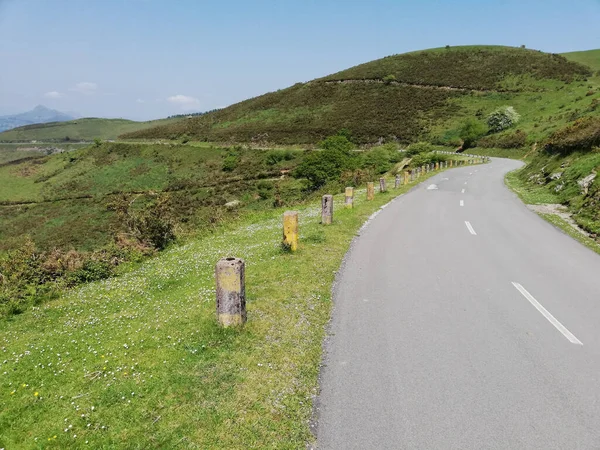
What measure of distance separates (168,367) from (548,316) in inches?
259

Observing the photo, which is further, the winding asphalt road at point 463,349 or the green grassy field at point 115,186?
the green grassy field at point 115,186

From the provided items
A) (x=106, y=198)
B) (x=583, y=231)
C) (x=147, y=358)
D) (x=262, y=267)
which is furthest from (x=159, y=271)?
(x=106, y=198)

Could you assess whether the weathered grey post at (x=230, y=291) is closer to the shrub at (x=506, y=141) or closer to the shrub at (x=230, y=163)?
the shrub at (x=506, y=141)

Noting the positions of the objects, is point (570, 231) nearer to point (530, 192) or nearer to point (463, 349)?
point (530, 192)

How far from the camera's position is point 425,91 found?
3723 inches

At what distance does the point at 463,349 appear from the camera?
227 inches

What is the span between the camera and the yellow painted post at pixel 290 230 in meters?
10.3

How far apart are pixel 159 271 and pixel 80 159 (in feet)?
300

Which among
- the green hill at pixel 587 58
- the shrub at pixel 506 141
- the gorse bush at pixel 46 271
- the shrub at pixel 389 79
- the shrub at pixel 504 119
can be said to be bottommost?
the gorse bush at pixel 46 271

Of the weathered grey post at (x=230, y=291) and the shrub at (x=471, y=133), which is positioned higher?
the shrub at (x=471, y=133)

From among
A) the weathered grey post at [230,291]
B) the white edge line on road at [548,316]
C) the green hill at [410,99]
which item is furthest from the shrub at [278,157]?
the weathered grey post at [230,291]

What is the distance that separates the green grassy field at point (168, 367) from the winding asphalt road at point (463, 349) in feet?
1.61

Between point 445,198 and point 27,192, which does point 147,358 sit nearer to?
point 445,198

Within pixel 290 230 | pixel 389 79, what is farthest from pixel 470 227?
pixel 389 79
